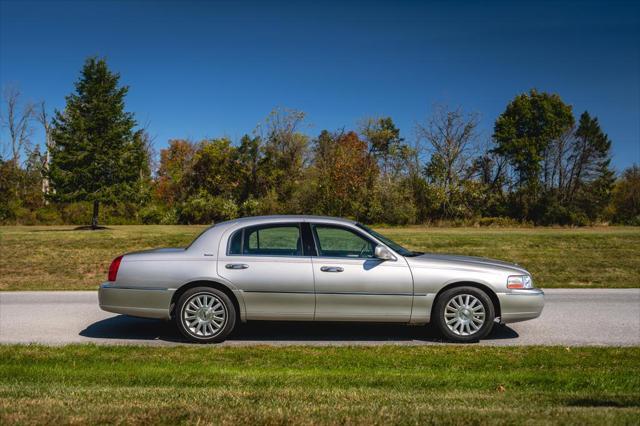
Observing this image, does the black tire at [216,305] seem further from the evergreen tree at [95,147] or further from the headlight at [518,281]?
the evergreen tree at [95,147]

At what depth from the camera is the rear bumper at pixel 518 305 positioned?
781cm

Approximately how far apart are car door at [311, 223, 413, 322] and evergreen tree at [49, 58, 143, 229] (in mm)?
25367

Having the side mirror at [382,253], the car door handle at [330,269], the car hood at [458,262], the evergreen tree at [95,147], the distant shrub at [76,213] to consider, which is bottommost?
the car door handle at [330,269]

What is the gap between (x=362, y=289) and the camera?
7.71 metres

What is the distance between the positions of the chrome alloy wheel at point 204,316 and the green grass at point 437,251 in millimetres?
7753

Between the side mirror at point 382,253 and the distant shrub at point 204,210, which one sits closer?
the side mirror at point 382,253

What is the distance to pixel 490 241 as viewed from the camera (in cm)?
2056

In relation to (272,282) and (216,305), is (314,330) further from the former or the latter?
(216,305)

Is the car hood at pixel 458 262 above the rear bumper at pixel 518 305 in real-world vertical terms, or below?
above

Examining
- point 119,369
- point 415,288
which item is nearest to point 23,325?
point 119,369

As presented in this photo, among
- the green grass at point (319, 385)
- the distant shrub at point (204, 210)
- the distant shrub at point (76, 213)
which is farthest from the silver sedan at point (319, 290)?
the distant shrub at point (76, 213)

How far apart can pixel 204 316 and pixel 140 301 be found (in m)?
0.89

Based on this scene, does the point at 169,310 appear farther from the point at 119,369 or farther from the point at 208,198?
the point at 208,198

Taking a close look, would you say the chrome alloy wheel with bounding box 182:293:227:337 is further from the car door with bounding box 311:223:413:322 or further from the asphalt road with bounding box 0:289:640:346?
the car door with bounding box 311:223:413:322
